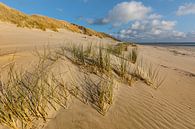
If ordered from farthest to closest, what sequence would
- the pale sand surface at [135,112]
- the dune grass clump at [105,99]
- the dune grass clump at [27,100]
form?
the dune grass clump at [105,99] < the pale sand surface at [135,112] < the dune grass clump at [27,100]

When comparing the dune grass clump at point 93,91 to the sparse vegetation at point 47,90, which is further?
the dune grass clump at point 93,91

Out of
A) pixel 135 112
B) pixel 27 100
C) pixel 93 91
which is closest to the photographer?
pixel 27 100

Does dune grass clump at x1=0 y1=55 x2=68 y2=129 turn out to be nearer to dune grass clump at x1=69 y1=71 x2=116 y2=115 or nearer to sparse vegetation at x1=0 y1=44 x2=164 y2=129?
sparse vegetation at x1=0 y1=44 x2=164 y2=129

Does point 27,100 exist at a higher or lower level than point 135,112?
higher

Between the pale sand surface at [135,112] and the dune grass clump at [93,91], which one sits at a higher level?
the dune grass clump at [93,91]

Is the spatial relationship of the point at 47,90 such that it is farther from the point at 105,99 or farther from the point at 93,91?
the point at 105,99

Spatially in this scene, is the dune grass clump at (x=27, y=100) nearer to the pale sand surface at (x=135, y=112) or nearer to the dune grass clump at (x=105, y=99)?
the pale sand surface at (x=135, y=112)

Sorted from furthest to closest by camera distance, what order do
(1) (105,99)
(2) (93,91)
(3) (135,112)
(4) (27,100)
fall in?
(2) (93,91), (1) (105,99), (3) (135,112), (4) (27,100)

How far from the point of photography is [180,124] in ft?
10.5

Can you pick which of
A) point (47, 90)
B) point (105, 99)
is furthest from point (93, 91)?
point (47, 90)

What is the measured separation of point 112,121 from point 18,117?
1211mm

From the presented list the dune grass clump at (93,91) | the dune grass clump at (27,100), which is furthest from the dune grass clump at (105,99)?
the dune grass clump at (27,100)

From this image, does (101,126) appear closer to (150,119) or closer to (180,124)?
(150,119)

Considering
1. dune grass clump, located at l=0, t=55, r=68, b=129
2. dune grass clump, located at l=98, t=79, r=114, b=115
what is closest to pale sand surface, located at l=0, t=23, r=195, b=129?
dune grass clump, located at l=98, t=79, r=114, b=115
